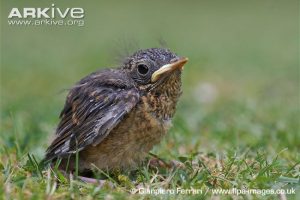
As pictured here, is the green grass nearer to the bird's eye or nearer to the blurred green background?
the blurred green background

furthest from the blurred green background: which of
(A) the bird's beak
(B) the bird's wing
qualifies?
(A) the bird's beak

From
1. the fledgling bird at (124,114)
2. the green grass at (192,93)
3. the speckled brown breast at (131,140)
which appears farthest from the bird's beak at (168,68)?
the green grass at (192,93)

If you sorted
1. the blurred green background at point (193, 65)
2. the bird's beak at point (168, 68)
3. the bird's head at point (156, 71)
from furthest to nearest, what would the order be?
the blurred green background at point (193, 65) → the bird's head at point (156, 71) → the bird's beak at point (168, 68)

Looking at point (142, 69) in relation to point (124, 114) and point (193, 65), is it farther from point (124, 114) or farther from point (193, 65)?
point (193, 65)

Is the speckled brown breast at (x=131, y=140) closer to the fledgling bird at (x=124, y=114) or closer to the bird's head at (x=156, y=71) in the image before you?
the fledgling bird at (x=124, y=114)

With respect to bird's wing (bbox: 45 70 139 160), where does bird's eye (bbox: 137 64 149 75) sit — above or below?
above

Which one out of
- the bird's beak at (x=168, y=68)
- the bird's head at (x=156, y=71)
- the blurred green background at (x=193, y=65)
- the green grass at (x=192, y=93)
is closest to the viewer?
the green grass at (x=192, y=93)
